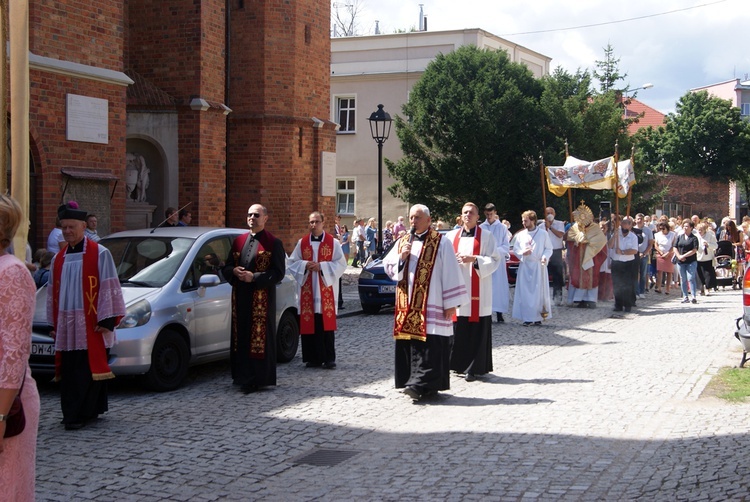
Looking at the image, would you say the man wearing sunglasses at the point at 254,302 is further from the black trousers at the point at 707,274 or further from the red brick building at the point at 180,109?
the black trousers at the point at 707,274

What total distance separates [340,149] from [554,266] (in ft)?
86.3

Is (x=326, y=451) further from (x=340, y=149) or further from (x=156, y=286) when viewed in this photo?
(x=340, y=149)

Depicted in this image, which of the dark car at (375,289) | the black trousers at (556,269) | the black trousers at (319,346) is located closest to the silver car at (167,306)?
the black trousers at (319,346)

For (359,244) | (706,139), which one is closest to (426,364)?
(359,244)

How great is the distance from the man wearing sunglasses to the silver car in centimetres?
37

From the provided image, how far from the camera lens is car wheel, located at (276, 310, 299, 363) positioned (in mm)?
11984

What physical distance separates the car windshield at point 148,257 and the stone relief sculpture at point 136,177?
34.0 feet

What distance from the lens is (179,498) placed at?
620 centimetres

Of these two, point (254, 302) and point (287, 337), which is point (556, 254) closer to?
point (287, 337)

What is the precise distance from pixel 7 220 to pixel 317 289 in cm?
784

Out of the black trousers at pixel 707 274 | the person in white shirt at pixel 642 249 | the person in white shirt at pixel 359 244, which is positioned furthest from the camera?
the person in white shirt at pixel 359 244

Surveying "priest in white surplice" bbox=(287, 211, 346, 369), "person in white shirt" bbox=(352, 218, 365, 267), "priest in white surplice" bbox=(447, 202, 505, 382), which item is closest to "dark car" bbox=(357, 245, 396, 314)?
"priest in white surplice" bbox=(287, 211, 346, 369)

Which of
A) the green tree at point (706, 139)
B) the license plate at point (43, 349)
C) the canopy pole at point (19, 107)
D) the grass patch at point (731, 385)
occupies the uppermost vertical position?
the green tree at point (706, 139)

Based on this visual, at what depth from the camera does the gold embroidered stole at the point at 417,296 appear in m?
9.48
